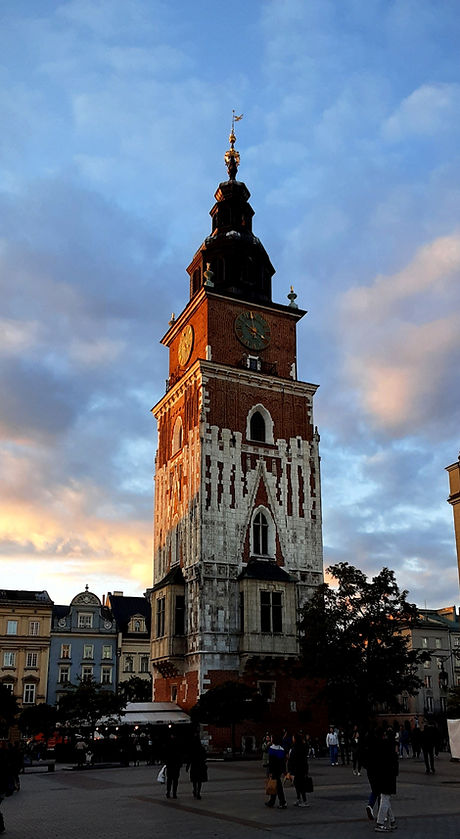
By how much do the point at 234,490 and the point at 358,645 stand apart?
48.3 ft

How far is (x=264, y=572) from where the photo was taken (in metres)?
48.8

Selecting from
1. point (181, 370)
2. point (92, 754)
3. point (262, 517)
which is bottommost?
point (92, 754)

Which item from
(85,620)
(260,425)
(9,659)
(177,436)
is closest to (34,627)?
(9,659)

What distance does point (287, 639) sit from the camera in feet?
157

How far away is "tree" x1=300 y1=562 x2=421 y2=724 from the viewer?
1485 inches

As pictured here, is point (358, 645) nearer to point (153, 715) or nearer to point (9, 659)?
point (153, 715)

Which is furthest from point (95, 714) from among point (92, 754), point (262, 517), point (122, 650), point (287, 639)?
point (122, 650)

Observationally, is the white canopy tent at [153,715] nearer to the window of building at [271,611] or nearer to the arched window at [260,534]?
the window of building at [271,611]

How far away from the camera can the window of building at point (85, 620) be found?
82.2 m

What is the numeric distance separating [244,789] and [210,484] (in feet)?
87.5

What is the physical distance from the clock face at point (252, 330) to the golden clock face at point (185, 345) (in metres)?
3.77

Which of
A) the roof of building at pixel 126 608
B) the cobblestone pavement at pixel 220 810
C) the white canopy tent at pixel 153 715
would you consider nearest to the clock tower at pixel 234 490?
the white canopy tent at pixel 153 715

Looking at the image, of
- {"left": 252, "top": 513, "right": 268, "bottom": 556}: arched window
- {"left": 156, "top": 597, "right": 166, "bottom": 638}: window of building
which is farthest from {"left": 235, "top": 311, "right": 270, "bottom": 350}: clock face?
{"left": 156, "top": 597, "right": 166, "bottom": 638}: window of building

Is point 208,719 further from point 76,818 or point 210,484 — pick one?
point 76,818
